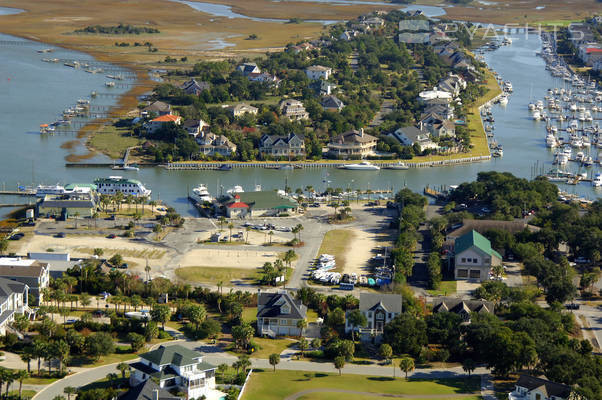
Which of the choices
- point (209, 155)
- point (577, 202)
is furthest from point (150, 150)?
point (577, 202)

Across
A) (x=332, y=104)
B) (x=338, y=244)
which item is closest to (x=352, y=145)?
(x=332, y=104)

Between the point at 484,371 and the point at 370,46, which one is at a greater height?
the point at 370,46

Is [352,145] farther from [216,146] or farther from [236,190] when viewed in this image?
[236,190]

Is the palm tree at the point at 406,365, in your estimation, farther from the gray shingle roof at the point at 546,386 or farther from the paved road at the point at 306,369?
the gray shingle roof at the point at 546,386

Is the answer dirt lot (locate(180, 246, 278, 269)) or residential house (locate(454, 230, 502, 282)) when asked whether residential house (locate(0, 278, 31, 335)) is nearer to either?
dirt lot (locate(180, 246, 278, 269))

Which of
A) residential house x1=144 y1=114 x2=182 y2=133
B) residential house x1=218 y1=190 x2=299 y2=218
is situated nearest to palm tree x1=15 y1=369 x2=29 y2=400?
residential house x1=218 y1=190 x2=299 y2=218

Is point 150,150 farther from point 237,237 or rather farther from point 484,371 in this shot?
point 484,371
